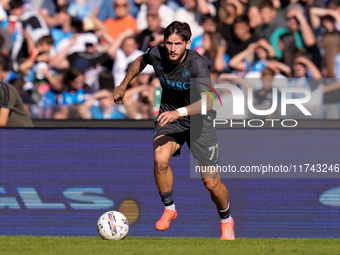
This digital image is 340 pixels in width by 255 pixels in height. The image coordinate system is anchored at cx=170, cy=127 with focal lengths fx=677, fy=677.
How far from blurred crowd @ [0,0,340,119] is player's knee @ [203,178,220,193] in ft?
11.2

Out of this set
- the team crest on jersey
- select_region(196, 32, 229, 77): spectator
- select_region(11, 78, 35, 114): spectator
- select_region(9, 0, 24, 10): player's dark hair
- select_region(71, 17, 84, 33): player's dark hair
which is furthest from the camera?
select_region(9, 0, 24, 10): player's dark hair

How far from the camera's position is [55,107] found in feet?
32.1

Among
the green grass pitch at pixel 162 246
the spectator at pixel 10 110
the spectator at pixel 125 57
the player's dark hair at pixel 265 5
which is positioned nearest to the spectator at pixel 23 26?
the spectator at pixel 125 57

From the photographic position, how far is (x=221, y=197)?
7777mm

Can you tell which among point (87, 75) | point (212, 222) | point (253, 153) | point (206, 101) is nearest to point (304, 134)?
point (253, 153)

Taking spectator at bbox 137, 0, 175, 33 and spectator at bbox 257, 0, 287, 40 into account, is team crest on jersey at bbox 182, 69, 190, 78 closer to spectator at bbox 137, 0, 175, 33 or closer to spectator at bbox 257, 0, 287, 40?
spectator at bbox 257, 0, 287, 40

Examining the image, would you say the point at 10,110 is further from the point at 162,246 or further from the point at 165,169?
the point at 162,246

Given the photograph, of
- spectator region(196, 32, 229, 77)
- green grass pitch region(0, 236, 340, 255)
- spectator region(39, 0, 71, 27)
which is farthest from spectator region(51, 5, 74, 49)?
green grass pitch region(0, 236, 340, 255)

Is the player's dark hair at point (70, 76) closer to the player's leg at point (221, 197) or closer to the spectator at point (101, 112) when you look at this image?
the spectator at point (101, 112)

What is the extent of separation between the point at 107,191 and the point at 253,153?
1.99 m

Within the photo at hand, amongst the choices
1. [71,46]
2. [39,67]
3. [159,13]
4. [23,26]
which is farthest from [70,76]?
[159,13]

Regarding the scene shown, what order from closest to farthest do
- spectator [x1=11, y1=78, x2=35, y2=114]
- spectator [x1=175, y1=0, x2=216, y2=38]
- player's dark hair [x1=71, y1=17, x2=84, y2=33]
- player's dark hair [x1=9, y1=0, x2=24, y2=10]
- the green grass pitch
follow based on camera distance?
the green grass pitch
spectator [x1=11, y1=78, x2=35, y2=114]
spectator [x1=175, y1=0, x2=216, y2=38]
player's dark hair [x1=71, y1=17, x2=84, y2=33]
player's dark hair [x1=9, y1=0, x2=24, y2=10]

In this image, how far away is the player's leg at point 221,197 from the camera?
7.58 meters

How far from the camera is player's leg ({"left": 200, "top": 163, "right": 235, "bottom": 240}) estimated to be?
7581mm
